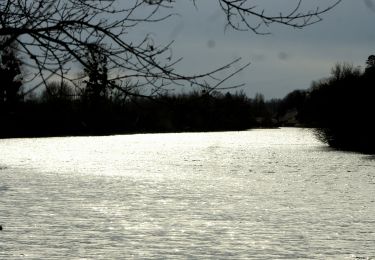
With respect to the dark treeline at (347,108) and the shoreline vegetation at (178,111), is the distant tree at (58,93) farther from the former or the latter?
the dark treeline at (347,108)

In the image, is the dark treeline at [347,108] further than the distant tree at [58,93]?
Yes

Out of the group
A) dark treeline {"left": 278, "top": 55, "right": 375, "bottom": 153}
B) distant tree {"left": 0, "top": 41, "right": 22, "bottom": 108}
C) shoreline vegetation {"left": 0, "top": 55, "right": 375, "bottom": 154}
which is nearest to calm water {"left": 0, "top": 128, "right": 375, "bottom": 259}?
shoreline vegetation {"left": 0, "top": 55, "right": 375, "bottom": 154}

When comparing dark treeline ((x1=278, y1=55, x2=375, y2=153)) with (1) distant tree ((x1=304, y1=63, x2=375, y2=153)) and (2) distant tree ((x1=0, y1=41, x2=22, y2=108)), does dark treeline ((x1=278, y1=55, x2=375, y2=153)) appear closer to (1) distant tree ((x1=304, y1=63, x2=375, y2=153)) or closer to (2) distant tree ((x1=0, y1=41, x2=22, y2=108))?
(1) distant tree ((x1=304, y1=63, x2=375, y2=153))

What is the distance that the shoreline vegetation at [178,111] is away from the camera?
4148mm

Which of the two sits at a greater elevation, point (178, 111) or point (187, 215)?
point (178, 111)

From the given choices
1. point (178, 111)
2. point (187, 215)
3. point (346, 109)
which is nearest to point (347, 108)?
point (346, 109)

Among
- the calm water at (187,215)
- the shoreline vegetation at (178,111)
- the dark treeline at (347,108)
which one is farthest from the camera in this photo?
the dark treeline at (347,108)

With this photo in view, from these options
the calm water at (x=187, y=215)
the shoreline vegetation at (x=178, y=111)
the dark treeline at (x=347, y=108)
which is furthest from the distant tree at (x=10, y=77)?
the dark treeline at (x=347, y=108)

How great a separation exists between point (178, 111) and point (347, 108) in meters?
27.8

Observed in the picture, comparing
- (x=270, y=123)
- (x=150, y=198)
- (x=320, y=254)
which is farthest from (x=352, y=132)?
(x=270, y=123)

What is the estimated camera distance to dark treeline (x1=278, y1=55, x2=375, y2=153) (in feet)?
98.9

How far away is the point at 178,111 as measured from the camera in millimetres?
4062

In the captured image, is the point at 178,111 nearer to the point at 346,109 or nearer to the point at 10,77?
the point at 10,77

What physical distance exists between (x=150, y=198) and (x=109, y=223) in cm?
325
